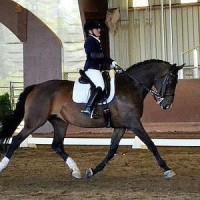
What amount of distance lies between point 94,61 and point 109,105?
2.08 feet

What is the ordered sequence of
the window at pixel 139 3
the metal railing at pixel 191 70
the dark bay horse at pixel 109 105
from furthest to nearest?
the window at pixel 139 3, the metal railing at pixel 191 70, the dark bay horse at pixel 109 105

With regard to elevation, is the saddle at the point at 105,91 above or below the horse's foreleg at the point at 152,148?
above

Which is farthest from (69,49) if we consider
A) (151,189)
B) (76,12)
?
(151,189)

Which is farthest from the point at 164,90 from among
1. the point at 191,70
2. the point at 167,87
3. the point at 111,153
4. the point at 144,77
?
→ the point at 191,70

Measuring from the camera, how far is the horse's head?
26.8 feet

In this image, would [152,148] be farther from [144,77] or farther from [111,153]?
[144,77]

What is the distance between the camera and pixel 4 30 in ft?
99.4

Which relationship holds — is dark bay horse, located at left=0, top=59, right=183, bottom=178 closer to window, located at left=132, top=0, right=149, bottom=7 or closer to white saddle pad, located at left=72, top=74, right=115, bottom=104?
white saddle pad, located at left=72, top=74, right=115, bottom=104

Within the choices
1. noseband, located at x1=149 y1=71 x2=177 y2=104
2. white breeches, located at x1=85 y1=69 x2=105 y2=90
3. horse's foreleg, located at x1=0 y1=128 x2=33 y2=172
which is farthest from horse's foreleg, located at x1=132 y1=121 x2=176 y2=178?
Result: horse's foreleg, located at x1=0 y1=128 x2=33 y2=172

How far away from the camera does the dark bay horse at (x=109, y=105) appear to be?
8.05 metres

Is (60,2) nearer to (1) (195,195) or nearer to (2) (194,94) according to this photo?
(2) (194,94)

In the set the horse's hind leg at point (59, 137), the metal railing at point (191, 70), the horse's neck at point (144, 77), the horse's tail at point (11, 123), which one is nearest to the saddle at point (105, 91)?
the horse's neck at point (144, 77)

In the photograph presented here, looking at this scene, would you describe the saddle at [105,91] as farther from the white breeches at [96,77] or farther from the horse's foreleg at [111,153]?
the horse's foreleg at [111,153]

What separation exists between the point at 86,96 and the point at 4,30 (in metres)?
22.8
